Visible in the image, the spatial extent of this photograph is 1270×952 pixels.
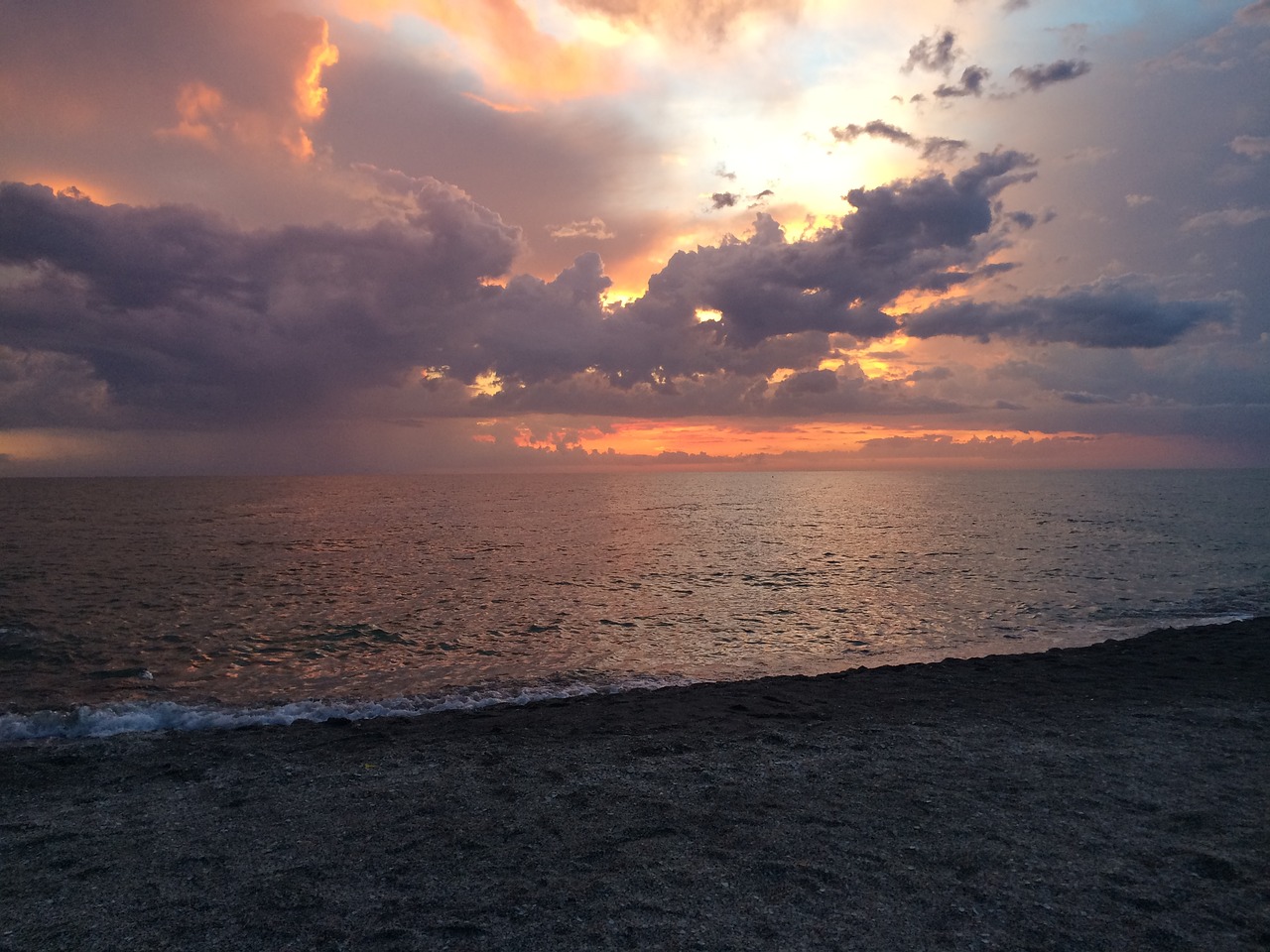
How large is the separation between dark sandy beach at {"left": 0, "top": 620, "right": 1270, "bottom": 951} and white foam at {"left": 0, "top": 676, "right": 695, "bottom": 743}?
1103 millimetres

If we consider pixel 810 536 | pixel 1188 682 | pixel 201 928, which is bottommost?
pixel 810 536

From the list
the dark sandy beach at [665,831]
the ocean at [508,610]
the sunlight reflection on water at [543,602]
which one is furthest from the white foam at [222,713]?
the sunlight reflection on water at [543,602]

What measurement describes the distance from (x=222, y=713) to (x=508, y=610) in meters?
15.0

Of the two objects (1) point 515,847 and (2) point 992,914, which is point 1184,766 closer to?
(2) point 992,914

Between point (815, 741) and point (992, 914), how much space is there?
19.5 feet

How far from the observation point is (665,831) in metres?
9.47

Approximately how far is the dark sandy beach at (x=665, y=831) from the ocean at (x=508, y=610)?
433 centimetres

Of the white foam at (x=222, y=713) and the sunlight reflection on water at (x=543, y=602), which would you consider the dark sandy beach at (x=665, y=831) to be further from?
the sunlight reflection on water at (x=543, y=602)

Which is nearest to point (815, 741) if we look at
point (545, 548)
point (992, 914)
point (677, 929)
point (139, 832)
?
point (992, 914)

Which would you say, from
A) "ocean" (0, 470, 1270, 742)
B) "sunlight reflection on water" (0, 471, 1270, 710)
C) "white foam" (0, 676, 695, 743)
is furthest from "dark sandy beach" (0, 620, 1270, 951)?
"sunlight reflection on water" (0, 471, 1270, 710)

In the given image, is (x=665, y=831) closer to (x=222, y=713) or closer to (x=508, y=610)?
(x=222, y=713)

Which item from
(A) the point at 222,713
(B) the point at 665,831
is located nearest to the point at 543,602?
(A) the point at 222,713

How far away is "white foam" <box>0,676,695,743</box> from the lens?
15.2 metres

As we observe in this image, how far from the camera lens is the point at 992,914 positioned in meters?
7.42
